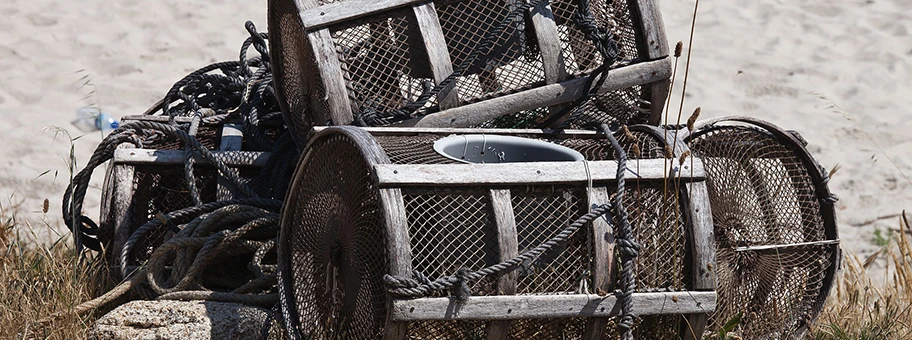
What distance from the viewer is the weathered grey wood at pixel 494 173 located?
2359 millimetres

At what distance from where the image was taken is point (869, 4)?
6.92 meters

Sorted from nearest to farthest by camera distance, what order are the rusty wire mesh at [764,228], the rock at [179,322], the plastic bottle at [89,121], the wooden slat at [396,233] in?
the wooden slat at [396,233]
the rock at [179,322]
the rusty wire mesh at [764,228]
the plastic bottle at [89,121]

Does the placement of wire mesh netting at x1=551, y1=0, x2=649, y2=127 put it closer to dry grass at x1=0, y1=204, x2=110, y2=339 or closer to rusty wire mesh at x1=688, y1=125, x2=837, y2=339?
rusty wire mesh at x1=688, y1=125, x2=837, y2=339

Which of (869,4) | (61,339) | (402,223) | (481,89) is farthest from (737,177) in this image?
(869,4)

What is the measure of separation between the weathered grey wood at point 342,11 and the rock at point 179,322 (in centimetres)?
82

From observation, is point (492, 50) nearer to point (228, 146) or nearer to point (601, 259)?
point (601, 259)

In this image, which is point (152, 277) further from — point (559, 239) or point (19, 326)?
point (559, 239)

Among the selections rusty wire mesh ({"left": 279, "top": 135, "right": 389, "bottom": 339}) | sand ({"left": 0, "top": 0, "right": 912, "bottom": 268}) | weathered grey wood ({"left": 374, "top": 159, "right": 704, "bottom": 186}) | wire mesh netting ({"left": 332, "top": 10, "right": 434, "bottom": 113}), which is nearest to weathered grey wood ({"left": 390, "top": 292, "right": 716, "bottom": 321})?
rusty wire mesh ({"left": 279, "top": 135, "right": 389, "bottom": 339})

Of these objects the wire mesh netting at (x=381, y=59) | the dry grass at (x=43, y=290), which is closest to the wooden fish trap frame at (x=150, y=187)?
the dry grass at (x=43, y=290)

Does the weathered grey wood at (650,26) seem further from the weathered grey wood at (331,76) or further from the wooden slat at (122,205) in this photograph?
the wooden slat at (122,205)

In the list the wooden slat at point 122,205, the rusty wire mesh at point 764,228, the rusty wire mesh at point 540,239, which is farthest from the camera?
the wooden slat at point 122,205

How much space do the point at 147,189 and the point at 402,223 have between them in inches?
54.7

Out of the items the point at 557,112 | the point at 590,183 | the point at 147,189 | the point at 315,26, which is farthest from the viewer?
the point at 147,189

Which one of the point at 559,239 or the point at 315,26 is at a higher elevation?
the point at 315,26
